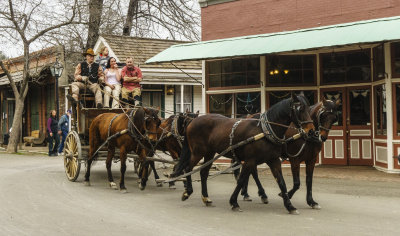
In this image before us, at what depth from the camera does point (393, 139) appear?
43.6 ft

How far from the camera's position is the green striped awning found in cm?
1170

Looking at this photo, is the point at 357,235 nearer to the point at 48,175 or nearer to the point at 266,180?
the point at 266,180

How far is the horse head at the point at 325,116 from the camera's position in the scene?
359 inches

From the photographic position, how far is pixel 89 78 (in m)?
13.4

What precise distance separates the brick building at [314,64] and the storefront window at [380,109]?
3 cm

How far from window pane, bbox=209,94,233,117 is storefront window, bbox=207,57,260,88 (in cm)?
35

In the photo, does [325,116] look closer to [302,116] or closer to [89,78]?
[302,116]

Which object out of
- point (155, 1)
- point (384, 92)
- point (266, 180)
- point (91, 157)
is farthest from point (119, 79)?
point (155, 1)

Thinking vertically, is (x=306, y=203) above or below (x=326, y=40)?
below

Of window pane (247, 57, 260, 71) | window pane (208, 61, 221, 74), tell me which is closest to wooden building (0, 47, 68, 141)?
window pane (208, 61, 221, 74)

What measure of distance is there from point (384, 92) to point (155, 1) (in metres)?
18.4

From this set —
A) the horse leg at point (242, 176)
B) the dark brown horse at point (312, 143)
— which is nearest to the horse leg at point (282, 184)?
the horse leg at point (242, 176)

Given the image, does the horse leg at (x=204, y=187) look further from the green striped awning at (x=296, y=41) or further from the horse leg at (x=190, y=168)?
the green striped awning at (x=296, y=41)

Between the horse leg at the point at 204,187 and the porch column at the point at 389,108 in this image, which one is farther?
the porch column at the point at 389,108
